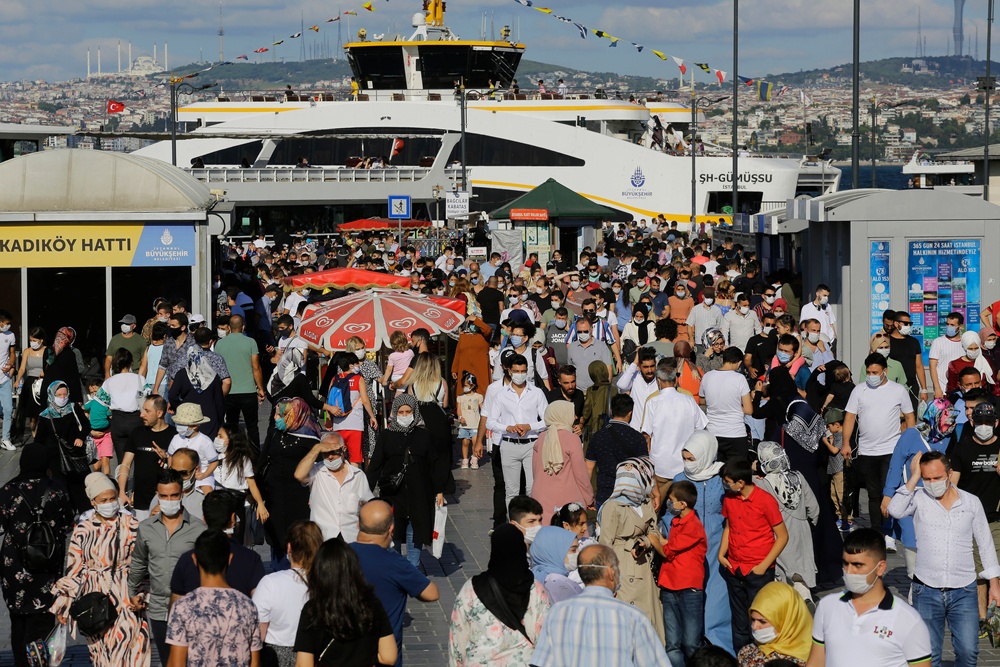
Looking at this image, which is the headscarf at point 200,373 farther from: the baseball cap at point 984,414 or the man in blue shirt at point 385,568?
the baseball cap at point 984,414

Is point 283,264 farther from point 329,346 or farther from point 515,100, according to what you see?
point 515,100

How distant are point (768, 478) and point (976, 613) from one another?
135cm

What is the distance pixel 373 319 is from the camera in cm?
1466

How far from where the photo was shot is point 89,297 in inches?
711

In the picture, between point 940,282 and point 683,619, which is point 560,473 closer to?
point 683,619

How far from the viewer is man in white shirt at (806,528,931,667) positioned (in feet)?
19.9

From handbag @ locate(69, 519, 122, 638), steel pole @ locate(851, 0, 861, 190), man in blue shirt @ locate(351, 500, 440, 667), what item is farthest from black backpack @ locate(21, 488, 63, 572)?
steel pole @ locate(851, 0, 861, 190)

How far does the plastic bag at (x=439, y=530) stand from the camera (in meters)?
10.6

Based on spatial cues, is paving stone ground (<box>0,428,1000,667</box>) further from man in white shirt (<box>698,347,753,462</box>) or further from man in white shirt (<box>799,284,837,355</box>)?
man in white shirt (<box>799,284,837,355</box>)

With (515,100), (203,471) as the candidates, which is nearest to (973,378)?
(203,471)

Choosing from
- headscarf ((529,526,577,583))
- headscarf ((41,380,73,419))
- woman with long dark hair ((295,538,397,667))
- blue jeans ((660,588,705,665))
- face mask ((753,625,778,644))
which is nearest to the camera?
woman with long dark hair ((295,538,397,667))

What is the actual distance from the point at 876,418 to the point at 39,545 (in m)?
5.86

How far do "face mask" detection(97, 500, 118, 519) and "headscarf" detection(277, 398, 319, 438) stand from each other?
7.05 ft

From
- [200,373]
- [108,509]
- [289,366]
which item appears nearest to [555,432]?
[108,509]
